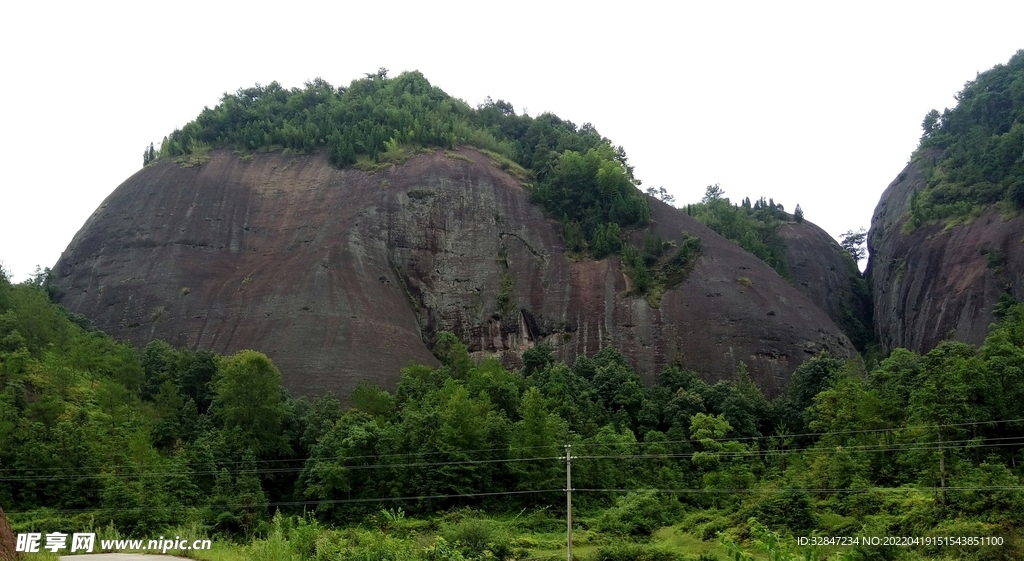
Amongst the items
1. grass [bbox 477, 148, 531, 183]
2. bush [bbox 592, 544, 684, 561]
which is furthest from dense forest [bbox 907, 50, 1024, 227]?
bush [bbox 592, 544, 684, 561]

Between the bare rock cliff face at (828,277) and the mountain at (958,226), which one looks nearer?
the mountain at (958,226)

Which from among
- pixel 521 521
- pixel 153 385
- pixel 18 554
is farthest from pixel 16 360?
pixel 18 554

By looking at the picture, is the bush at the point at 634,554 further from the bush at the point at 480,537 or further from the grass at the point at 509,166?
the grass at the point at 509,166

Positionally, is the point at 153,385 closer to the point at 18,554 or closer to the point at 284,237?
the point at 284,237

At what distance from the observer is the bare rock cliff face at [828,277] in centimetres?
Result: 8931

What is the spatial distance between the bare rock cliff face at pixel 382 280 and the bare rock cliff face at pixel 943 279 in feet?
23.6

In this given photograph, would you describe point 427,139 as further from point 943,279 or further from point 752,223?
point 943,279

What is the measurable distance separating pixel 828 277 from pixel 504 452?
204ft

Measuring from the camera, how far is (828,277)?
97188 millimetres

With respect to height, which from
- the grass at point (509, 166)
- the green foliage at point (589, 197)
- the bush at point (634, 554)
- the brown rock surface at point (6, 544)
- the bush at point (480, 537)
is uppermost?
the grass at point (509, 166)

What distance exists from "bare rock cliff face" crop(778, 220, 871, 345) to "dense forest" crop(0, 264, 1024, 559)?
3168 centimetres

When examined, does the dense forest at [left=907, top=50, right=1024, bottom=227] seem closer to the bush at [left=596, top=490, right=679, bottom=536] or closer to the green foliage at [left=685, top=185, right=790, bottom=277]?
the green foliage at [left=685, top=185, right=790, bottom=277]

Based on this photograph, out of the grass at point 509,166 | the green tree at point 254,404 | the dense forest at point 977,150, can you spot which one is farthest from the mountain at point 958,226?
the green tree at point 254,404

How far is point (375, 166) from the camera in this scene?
7969 centimetres
